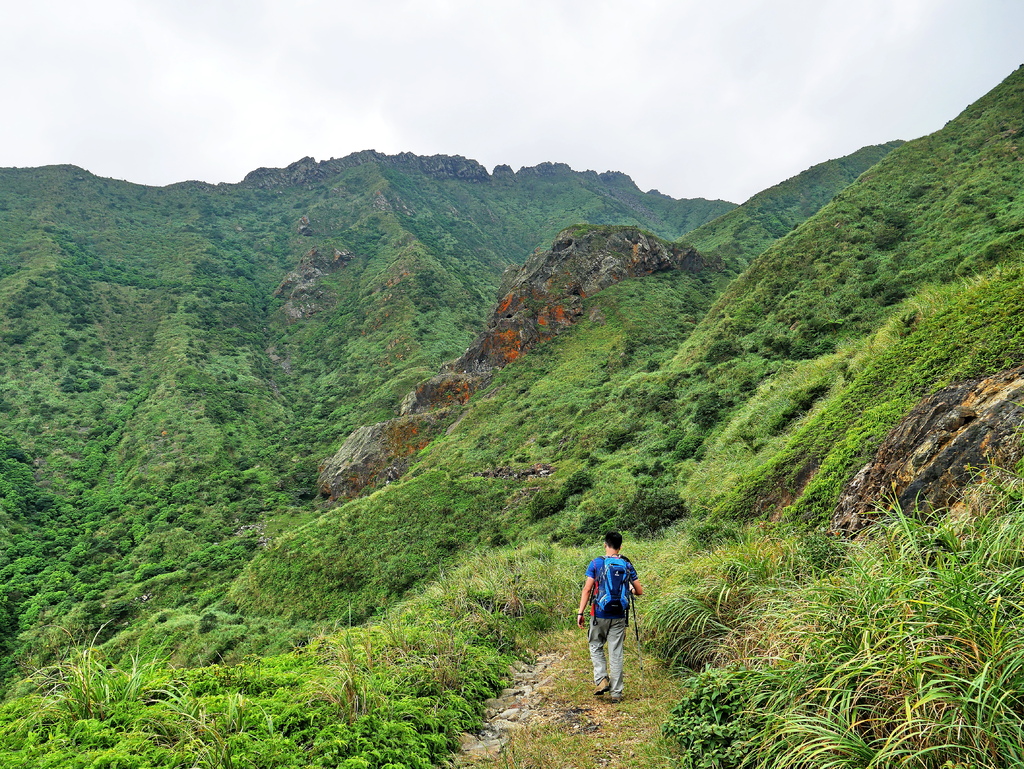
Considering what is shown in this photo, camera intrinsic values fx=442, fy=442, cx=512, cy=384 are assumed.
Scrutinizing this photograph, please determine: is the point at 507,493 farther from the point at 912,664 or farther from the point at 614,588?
the point at 912,664

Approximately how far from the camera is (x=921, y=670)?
2773 millimetres

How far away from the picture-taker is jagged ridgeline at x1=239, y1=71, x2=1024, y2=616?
842 centimetres

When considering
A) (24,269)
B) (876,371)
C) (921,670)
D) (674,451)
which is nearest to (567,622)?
(921,670)

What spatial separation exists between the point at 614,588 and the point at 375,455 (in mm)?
38935

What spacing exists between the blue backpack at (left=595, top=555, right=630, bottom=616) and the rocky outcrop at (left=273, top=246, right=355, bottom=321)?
9151 cm

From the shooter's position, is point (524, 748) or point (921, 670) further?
point (524, 748)

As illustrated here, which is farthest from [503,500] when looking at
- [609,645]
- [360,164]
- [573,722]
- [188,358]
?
[360,164]

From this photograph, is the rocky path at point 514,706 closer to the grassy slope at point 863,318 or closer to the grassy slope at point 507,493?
the grassy slope at point 863,318

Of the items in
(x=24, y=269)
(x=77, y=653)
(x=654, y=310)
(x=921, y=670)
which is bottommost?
(x=921, y=670)

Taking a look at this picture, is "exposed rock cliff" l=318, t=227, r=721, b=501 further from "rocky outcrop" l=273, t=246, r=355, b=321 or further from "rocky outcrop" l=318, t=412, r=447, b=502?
"rocky outcrop" l=273, t=246, r=355, b=321

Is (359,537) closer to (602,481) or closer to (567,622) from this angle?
(602,481)

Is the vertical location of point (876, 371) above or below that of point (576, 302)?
below

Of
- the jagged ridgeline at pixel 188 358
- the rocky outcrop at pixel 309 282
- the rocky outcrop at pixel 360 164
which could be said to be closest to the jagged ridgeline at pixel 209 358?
the jagged ridgeline at pixel 188 358

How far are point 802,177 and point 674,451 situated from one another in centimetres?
10159
